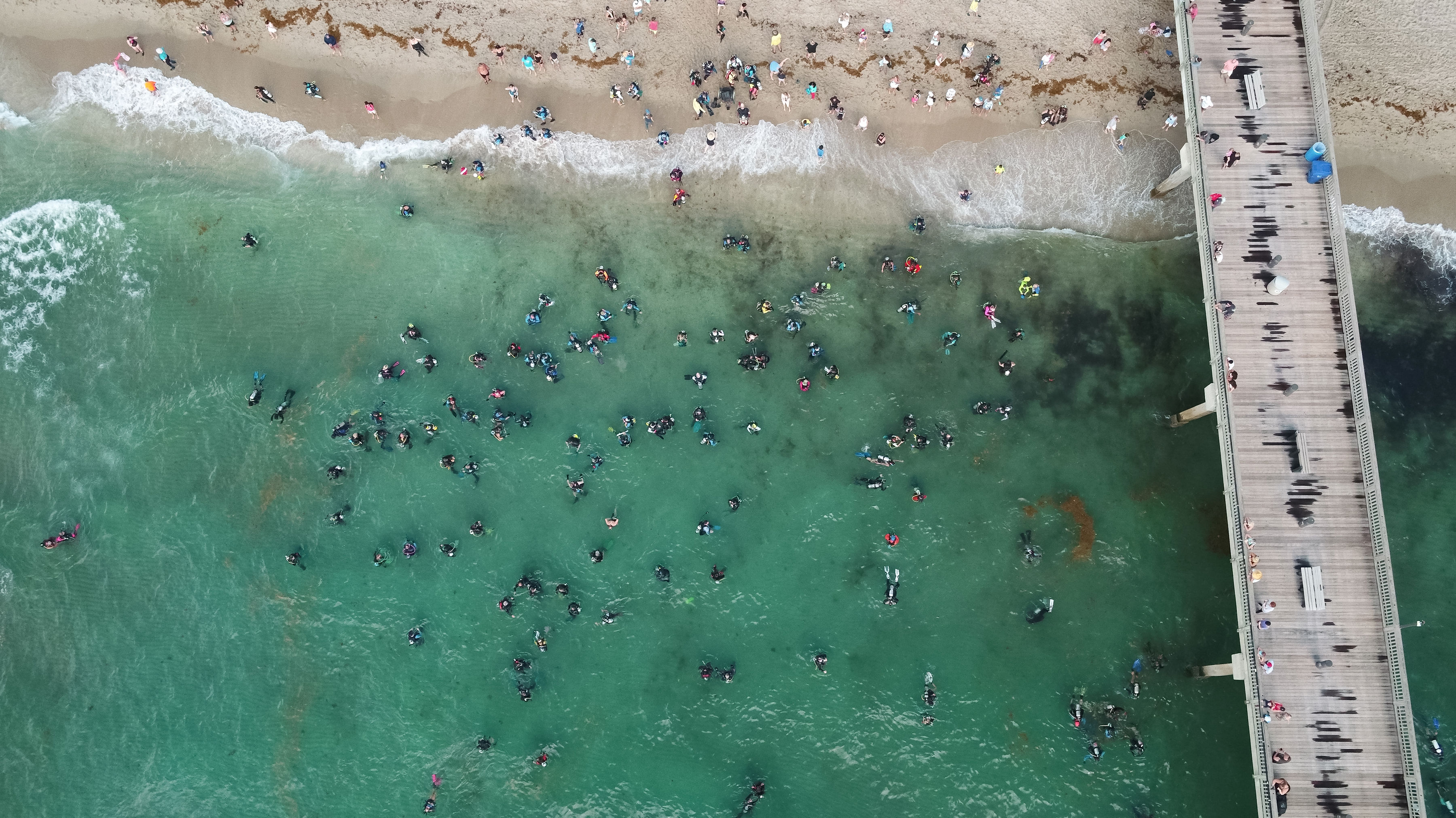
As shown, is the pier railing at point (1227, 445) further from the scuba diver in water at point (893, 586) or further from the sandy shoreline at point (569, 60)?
the scuba diver in water at point (893, 586)

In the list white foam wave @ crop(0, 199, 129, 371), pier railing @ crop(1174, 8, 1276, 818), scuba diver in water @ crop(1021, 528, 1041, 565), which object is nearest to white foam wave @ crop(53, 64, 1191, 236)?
pier railing @ crop(1174, 8, 1276, 818)

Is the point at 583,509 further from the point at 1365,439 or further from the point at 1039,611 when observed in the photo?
the point at 1365,439

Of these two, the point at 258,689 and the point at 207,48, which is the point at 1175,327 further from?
the point at 207,48

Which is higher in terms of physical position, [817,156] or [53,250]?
[817,156]

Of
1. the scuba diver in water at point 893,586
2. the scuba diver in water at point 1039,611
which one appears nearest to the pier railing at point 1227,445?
the scuba diver in water at point 1039,611

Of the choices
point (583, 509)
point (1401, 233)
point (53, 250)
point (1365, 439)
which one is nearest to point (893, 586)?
point (583, 509)

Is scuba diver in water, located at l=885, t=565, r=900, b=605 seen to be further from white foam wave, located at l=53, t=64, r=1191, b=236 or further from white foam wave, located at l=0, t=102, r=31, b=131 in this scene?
white foam wave, located at l=0, t=102, r=31, b=131
